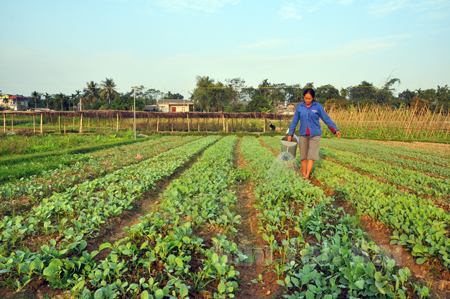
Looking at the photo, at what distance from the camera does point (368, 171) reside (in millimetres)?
6992

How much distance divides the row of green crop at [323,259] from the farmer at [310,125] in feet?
6.38

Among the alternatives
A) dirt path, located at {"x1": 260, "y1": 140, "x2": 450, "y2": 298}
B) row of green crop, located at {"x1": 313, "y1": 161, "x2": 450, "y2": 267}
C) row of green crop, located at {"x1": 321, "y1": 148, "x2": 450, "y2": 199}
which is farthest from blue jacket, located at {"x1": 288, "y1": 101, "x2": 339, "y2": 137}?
dirt path, located at {"x1": 260, "y1": 140, "x2": 450, "y2": 298}

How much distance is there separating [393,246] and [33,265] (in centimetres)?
376

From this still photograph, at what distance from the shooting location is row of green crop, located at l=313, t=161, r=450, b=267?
8.63ft

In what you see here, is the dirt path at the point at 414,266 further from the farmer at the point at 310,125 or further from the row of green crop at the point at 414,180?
the farmer at the point at 310,125

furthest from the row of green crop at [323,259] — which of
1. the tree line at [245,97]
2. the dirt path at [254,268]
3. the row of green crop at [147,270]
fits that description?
the tree line at [245,97]

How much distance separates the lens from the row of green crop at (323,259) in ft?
6.84

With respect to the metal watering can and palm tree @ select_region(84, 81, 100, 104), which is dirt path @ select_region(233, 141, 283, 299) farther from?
palm tree @ select_region(84, 81, 100, 104)

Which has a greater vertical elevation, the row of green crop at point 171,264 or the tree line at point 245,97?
the tree line at point 245,97

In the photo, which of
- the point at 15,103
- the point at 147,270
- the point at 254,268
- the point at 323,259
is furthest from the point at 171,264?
the point at 15,103

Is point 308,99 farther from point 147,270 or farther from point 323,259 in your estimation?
point 147,270

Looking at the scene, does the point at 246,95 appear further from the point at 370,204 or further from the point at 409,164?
the point at 370,204

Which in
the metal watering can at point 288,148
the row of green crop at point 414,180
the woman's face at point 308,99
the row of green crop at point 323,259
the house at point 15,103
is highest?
the house at point 15,103

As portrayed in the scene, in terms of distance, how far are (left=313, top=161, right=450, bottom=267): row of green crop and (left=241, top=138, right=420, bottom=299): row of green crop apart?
0.41 m
